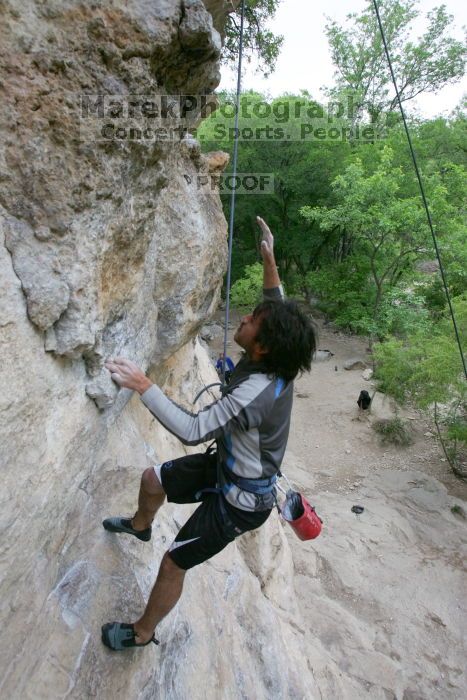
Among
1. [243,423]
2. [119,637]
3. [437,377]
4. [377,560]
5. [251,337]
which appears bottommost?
[377,560]

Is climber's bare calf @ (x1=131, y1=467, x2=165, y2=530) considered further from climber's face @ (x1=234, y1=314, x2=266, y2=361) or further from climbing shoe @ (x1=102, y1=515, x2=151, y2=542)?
climber's face @ (x1=234, y1=314, x2=266, y2=361)

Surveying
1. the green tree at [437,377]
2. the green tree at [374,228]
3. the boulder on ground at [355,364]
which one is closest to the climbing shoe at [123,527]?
the green tree at [437,377]

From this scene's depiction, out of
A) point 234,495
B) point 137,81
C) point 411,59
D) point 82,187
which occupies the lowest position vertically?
point 234,495

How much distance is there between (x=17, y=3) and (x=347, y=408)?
11185mm

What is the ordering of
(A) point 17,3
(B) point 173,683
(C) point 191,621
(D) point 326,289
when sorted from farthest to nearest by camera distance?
(D) point 326,289, (C) point 191,621, (B) point 173,683, (A) point 17,3

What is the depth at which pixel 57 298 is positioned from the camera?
1934 mm

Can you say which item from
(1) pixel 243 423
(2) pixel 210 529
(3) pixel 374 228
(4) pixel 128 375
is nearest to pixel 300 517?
(2) pixel 210 529

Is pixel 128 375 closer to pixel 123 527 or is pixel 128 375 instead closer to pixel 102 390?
pixel 102 390

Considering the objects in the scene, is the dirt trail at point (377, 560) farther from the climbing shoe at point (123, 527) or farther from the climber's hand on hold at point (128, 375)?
the climber's hand on hold at point (128, 375)

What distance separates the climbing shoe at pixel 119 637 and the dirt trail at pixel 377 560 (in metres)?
2.37

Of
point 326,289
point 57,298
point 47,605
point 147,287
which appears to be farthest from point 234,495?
point 326,289

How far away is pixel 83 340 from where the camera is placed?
6.86 ft

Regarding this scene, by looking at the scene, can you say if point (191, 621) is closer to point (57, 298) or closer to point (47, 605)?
point (47, 605)

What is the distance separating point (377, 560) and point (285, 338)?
5.93 metres
